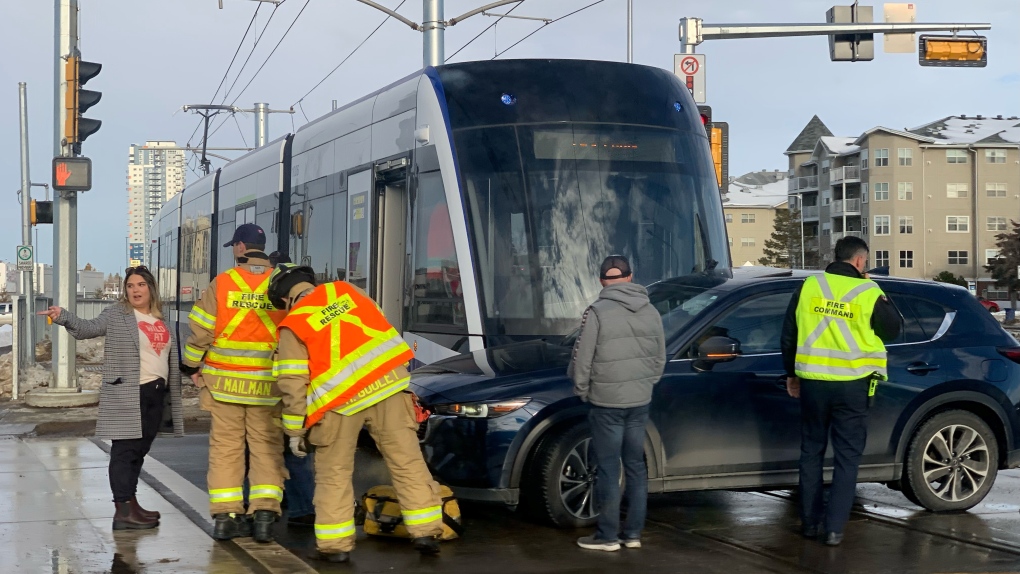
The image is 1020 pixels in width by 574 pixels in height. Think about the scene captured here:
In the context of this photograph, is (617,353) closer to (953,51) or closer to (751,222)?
(953,51)

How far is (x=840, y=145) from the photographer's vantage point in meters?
94.9

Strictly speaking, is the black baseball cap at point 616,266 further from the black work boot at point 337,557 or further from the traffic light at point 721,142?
the traffic light at point 721,142

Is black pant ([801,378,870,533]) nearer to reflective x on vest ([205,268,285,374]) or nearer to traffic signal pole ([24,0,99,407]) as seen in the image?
reflective x on vest ([205,268,285,374])

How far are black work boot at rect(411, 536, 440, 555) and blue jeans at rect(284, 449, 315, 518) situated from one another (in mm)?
1352

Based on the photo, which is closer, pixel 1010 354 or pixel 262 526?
pixel 262 526

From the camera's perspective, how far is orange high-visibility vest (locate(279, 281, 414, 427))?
7.09m

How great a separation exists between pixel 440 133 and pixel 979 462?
15.3 feet

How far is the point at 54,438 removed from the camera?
1406cm

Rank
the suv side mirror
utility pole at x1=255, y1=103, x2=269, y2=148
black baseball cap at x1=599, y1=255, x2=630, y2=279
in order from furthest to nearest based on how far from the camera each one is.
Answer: utility pole at x1=255, y1=103, x2=269, y2=148 < the suv side mirror < black baseball cap at x1=599, y1=255, x2=630, y2=279

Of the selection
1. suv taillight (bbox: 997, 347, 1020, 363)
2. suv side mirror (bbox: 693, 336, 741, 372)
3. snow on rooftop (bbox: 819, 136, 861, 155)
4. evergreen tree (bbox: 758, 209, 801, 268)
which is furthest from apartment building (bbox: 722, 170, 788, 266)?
suv side mirror (bbox: 693, 336, 741, 372)

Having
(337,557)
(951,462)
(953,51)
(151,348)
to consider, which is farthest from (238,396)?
(953,51)

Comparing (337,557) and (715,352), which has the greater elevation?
(715,352)

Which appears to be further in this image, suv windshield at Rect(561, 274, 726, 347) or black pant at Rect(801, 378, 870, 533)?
suv windshield at Rect(561, 274, 726, 347)

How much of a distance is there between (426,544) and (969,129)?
299 ft
